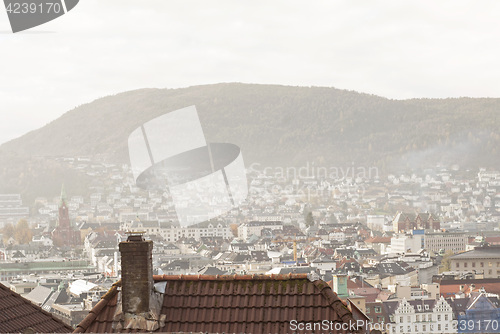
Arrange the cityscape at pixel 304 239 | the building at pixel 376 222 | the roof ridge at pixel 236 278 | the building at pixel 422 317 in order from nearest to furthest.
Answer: the roof ridge at pixel 236 278 < the building at pixel 422 317 < the cityscape at pixel 304 239 < the building at pixel 376 222

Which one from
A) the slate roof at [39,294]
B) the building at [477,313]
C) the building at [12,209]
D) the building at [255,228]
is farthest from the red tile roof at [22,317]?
the building at [12,209]

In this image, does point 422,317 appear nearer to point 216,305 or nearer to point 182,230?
point 216,305

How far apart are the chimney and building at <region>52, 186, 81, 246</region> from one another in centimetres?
9876

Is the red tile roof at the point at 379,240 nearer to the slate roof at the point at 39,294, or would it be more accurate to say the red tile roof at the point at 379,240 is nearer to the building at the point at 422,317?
the slate roof at the point at 39,294

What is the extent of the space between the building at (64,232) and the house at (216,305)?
98.7m

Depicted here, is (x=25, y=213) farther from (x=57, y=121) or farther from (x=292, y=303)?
Answer: (x=292, y=303)

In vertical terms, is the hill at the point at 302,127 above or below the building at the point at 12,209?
above

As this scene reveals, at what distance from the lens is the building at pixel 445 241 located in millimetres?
91250

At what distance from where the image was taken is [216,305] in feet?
21.2

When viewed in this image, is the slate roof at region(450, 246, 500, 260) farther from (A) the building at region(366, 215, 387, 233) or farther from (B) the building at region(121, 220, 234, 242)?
(A) the building at region(366, 215, 387, 233)

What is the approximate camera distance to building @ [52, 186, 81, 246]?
104188mm

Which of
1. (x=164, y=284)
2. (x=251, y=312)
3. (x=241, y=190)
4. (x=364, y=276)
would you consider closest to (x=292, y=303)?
(x=251, y=312)

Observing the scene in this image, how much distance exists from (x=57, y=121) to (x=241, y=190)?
56034 mm

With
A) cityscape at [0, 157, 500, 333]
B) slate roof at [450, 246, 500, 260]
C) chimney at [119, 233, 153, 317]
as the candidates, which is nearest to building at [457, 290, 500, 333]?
cityscape at [0, 157, 500, 333]
